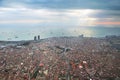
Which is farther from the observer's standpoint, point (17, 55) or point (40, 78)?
point (17, 55)

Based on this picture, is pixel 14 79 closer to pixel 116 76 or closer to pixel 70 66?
pixel 70 66

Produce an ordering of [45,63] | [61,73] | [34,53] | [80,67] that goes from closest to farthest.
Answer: [61,73], [80,67], [45,63], [34,53]

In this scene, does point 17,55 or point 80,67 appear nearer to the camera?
point 80,67

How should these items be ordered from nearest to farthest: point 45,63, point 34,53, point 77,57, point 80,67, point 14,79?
point 14,79 → point 80,67 → point 45,63 → point 77,57 → point 34,53

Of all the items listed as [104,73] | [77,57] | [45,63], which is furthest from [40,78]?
[77,57]

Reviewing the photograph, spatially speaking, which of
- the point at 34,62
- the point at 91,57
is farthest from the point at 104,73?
the point at 34,62

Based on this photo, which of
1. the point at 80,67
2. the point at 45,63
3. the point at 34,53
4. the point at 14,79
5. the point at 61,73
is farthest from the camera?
the point at 34,53

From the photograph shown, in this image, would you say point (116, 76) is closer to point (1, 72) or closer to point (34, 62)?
point (34, 62)

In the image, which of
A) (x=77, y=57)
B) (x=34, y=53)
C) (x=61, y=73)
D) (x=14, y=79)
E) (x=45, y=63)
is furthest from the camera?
(x=34, y=53)
